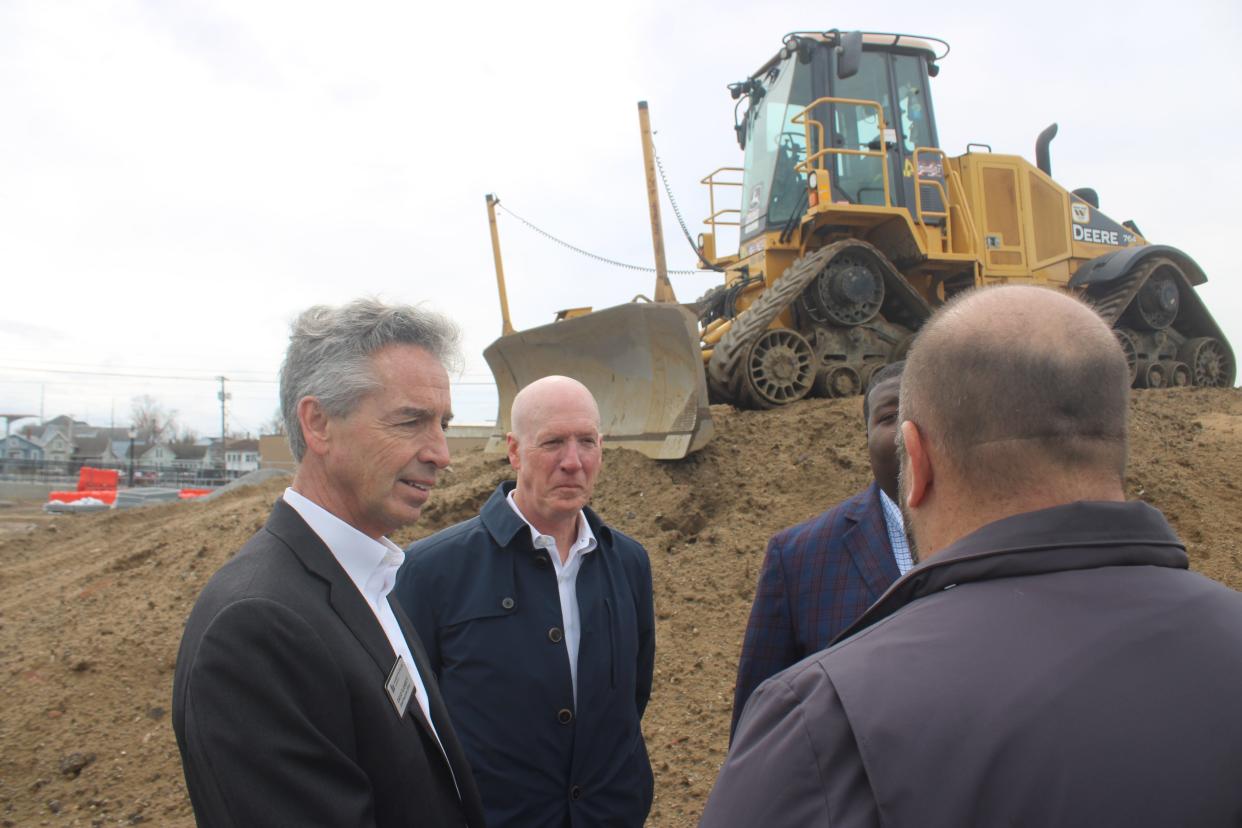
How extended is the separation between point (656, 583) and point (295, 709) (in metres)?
4.23

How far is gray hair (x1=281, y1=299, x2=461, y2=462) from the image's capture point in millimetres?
1628

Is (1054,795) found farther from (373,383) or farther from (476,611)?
(476,611)

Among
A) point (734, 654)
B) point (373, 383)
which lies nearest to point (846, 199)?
point (734, 654)

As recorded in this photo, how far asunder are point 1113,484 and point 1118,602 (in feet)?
0.62

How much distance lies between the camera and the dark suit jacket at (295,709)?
1.20m

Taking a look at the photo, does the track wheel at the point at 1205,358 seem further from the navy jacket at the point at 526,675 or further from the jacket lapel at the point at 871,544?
the navy jacket at the point at 526,675

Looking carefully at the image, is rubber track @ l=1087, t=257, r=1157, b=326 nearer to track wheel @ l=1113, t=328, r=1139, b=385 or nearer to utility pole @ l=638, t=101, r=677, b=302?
track wheel @ l=1113, t=328, r=1139, b=385

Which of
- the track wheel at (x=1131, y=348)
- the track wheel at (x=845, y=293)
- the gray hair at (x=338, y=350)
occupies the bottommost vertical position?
the gray hair at (x=338, y=350)

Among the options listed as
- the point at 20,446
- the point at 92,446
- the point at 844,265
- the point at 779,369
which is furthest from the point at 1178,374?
Result: the point at 92,446


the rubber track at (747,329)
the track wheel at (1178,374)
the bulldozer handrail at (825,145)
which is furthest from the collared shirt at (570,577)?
the track wheel at (1178,374)

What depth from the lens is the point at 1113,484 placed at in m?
1.03

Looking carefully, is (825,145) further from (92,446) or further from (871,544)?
(92,446)

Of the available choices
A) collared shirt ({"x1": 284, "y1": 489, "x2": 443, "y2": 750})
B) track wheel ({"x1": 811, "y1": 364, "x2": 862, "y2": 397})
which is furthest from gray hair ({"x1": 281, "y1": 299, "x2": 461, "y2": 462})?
track wheel ({"x1": 811, "y1": 364, "x2": 862, "y2": 397})

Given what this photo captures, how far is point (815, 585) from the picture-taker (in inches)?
88.1
